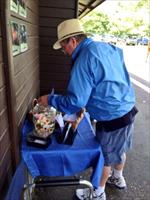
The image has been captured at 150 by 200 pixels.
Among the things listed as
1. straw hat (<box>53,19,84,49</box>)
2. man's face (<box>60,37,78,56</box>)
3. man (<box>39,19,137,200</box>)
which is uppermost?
straw hat (<box>53,19,84,49</box>)

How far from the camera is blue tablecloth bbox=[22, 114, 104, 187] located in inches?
74.0

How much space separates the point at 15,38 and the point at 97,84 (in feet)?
2.29

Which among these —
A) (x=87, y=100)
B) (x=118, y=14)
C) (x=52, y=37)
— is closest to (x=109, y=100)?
(x=87, y=100)

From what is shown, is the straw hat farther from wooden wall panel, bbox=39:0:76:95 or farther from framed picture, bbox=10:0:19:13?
wooden wall panel, bbox=39:0:76:95

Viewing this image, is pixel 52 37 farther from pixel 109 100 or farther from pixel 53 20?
pixel 109 100

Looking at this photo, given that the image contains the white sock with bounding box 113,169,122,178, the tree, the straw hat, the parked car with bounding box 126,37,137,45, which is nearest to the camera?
the straw hat

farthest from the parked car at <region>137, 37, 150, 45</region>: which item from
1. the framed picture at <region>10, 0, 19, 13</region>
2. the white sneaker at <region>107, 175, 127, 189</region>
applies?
the framed picture at <region>10, 0, 19, 13</region>

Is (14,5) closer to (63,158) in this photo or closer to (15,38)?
(15,38)

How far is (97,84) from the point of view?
1.96m

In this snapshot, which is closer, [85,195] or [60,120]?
[60,120]

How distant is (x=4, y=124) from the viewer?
170cm

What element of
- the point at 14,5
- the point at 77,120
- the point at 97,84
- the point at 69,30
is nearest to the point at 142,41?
the point at 77,120

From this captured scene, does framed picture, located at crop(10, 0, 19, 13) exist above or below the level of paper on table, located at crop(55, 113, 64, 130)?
above

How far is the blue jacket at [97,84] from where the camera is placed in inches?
73.6
